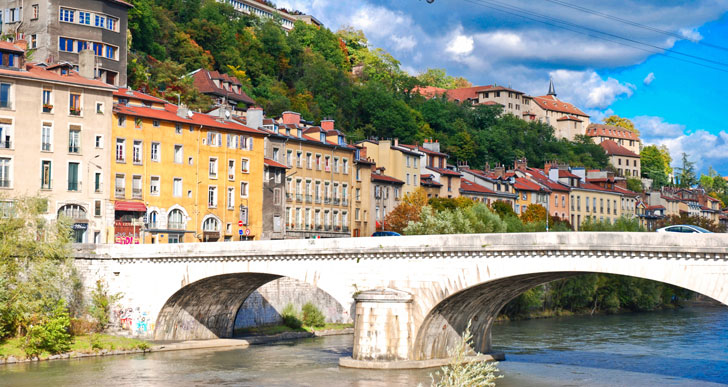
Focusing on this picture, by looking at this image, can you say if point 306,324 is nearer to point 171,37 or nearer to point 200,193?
point 200,193

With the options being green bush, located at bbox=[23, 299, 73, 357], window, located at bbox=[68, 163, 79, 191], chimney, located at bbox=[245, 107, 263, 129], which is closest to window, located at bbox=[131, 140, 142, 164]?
window, located at bbox=[68, 163, 79, 191]

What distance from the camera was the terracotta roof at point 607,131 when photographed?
16112 centimetres

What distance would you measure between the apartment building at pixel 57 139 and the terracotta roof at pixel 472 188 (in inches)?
1483

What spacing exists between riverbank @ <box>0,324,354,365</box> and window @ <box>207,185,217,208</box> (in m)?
13.2

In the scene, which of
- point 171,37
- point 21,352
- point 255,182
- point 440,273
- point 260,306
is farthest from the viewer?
point 171,37

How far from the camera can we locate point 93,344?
41.0 m

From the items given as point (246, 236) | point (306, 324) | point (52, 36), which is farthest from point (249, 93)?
point (306, 324)

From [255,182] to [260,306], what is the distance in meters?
15.8

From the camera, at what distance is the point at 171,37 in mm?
97438

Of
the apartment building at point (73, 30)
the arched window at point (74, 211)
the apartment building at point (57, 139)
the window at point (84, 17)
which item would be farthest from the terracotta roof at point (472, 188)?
the arched window at point (74, 211)

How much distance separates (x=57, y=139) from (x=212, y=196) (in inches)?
438

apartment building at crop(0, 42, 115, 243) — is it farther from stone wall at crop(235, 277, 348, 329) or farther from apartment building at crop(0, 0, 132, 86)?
apartment building at crop(0, 0, 132, 86)

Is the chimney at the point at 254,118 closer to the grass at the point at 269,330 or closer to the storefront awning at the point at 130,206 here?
the storefront awning at the point at 130,206

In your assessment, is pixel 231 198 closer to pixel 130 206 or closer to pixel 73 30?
pixel 130 206
